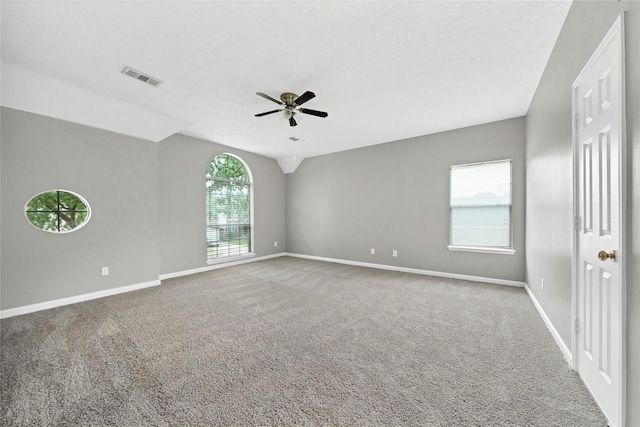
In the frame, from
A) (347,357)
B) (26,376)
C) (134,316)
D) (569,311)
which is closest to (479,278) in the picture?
(569,311)

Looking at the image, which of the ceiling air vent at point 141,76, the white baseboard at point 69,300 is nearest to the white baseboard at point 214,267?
the white baseboard at point 69,300

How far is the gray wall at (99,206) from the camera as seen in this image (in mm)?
3154

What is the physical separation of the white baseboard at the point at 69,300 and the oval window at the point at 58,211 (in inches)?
37.1

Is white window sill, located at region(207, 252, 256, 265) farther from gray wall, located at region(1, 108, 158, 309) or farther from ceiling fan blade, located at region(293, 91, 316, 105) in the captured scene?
ceiling fan blade, located at region(293, 91, 316, 105)

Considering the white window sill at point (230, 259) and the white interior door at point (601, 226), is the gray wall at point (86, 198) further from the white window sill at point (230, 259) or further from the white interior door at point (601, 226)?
the white interior door at point (601, 226)

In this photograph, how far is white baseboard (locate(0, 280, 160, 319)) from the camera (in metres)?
3.09

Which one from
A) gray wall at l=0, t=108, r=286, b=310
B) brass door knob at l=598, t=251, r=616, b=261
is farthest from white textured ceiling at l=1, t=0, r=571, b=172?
brass door knob at l=598, t=251, r=616, b=261

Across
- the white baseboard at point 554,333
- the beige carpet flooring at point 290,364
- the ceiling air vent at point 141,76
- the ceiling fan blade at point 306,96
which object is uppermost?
the ceiling air vent at point 141,76

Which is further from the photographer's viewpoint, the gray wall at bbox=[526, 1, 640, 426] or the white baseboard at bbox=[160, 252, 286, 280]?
the white baseboard at bbox=[160, 252, 286, 280]

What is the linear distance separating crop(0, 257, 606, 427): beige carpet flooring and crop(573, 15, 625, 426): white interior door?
0.28m

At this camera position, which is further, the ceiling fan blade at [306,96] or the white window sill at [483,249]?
the white window sill at [483,249]

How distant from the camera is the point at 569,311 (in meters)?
2.05

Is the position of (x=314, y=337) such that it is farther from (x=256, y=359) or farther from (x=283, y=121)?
(x=283, y=121)

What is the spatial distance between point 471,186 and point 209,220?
5296mm
